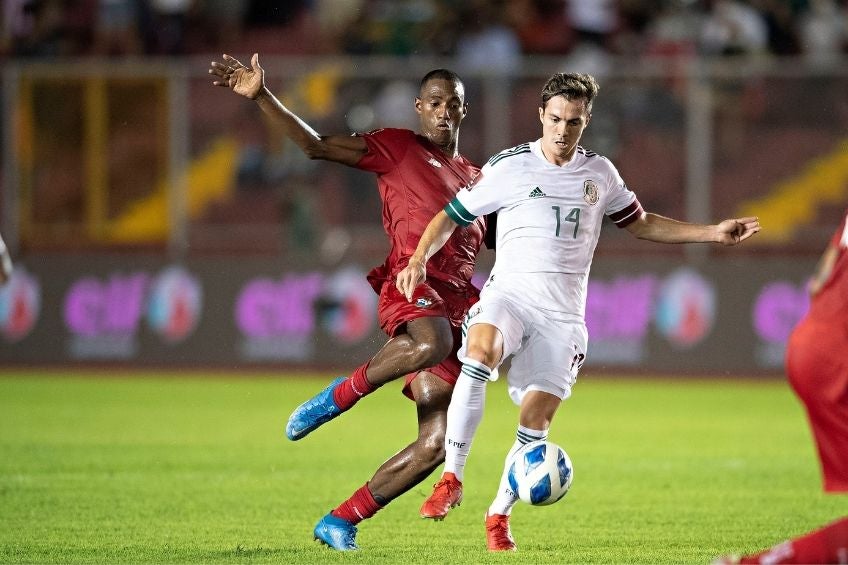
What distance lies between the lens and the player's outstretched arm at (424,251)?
6.80 metres

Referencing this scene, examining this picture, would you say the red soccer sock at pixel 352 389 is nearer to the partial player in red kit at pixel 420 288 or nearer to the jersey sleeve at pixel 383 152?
the partial player in red kit at pixel 420 288

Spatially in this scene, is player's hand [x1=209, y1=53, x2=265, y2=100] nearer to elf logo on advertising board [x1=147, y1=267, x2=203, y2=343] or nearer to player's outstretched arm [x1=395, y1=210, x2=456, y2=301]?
player's outstretched arm [x1=395, y1=210, x2=456, y2=301]

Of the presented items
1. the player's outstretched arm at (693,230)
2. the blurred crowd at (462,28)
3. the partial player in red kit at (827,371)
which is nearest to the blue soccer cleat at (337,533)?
the player's outstretched arm at (693,230)

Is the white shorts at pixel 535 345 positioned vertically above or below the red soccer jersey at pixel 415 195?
below

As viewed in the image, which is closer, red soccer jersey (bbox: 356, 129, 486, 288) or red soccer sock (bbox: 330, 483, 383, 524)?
red soccer sock (bbox: 330, 483, 383, 524)

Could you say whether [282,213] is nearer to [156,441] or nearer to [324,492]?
[156,441]

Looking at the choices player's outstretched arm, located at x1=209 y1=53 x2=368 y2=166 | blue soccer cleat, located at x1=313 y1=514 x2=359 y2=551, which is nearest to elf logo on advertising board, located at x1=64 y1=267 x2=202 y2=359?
player's outstretched arm, located at x1=209 y1=53 x2=368 y2=166

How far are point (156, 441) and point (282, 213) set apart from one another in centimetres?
612

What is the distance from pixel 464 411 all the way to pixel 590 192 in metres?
1.24

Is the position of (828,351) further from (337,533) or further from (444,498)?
(337,533)

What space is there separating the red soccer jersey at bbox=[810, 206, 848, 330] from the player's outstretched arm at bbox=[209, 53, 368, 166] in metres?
3.13

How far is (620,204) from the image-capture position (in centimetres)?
737

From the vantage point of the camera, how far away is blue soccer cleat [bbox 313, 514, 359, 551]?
23.2 ft

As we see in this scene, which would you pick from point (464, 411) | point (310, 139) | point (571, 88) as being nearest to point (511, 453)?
point (464, 411)
